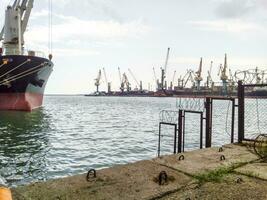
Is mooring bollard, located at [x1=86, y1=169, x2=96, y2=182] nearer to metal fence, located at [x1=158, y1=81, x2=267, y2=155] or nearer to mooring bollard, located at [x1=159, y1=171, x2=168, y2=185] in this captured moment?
mooring bollard, located at [x1=159, y1=171, x2=168, y2=185]

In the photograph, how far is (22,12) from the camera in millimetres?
50062

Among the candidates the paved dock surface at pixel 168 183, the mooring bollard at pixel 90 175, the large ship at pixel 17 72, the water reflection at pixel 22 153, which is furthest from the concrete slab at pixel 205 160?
the large ship at pixel 17 72

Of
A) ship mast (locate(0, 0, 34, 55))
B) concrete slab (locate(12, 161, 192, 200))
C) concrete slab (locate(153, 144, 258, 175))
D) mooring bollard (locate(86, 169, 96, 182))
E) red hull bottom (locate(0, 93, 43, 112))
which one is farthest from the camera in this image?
ship mast (locate(0, 0, 34, 55))

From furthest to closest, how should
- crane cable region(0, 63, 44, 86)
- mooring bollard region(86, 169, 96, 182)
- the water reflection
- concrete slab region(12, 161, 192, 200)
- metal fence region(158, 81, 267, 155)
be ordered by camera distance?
crane cable region(0, 63, 44, 86) → the water reflection → metal fence region(158, 81, 267, 155) → mooring bollard region(86, 169, 96, 182) → concrete slab region(12, 161, 192, 200)

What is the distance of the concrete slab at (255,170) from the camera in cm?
600

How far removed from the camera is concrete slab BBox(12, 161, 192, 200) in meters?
4.69

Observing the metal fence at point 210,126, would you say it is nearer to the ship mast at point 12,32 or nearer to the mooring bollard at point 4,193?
the mooring bollard at point 4,193

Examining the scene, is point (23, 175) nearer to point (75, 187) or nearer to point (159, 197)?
point (75, 187)

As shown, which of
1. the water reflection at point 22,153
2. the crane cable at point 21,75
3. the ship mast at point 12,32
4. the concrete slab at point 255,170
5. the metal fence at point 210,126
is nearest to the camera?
the concrete slab at point 255,170

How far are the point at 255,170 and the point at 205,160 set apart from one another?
117 cm

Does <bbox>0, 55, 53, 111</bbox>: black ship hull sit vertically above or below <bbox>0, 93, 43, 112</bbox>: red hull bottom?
above

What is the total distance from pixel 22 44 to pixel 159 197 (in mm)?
48123

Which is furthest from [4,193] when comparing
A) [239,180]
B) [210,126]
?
[210,126]

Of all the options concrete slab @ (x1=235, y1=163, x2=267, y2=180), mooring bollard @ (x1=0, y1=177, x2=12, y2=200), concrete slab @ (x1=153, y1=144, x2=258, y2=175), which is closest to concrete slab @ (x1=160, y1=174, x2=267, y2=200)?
concrete slab @ (x1=235, y1=163, x2=267, y2=180)
